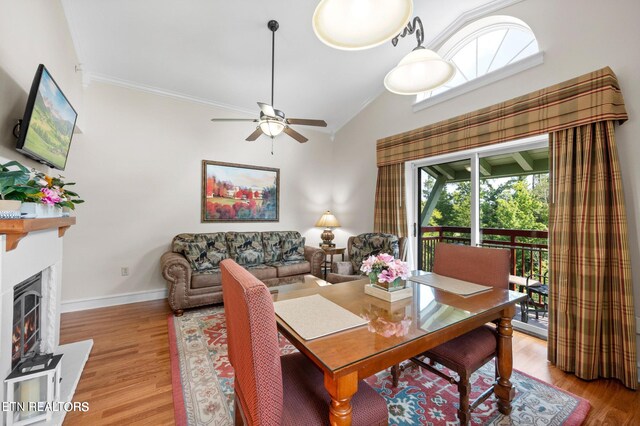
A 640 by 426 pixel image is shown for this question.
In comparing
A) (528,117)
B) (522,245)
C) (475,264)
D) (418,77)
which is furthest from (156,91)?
(522,245)

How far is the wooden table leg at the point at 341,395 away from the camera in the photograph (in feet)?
2.92

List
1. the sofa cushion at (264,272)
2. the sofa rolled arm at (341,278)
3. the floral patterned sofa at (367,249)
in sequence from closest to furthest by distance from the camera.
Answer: the sofa rolled arm at (341,278) < the floral patterned sofa at (367,249) < the sofa cushion at (264,272)

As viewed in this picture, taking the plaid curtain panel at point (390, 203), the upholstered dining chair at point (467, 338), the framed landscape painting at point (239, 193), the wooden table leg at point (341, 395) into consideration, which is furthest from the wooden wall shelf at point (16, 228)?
the plaid curtain panel at point (390, 203)

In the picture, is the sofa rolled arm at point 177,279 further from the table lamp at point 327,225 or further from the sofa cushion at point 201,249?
the table lamp at point 327,225

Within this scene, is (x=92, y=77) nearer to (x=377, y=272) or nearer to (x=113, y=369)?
(x=113, y=369)

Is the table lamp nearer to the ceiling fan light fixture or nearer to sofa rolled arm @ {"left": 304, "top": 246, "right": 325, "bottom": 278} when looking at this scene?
sofa rolled arm @ {"left": 304, "top": 246, "right": 325, "bottom": 278}

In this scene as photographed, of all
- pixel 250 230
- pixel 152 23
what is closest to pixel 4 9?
pixel 152 23

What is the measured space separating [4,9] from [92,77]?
6.43 ft

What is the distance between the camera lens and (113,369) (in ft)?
6.75

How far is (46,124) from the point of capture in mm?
1917

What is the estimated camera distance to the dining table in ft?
2.97

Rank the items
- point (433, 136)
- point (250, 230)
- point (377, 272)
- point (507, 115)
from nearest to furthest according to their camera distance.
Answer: point (377, 272) → point (507, 115) → point (433, 136) → point (250, 230)

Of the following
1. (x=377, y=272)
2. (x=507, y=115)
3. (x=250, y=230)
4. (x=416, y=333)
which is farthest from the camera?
(x=250, y=230)

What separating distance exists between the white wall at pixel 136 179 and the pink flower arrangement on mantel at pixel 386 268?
318 cm
